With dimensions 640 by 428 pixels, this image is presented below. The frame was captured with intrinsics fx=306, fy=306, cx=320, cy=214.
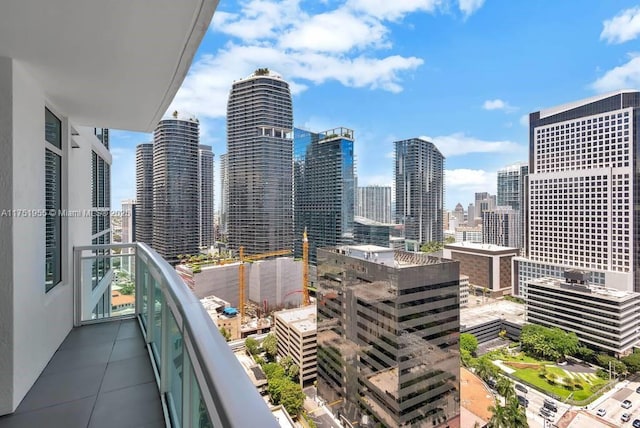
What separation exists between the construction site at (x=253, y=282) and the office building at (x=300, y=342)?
4370 millimetres

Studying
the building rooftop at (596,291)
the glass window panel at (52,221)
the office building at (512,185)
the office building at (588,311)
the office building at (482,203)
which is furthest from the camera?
the office building at (482,203)

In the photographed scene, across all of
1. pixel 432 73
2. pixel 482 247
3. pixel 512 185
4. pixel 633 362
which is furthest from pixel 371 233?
pixel 432 73

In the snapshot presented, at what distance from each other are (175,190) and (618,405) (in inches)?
1237

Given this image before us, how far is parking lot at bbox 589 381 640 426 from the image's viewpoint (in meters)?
14.6

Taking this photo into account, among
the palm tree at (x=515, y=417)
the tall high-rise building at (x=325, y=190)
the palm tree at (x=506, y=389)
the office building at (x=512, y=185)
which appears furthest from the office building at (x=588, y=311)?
the office building at (x=512, y=185)

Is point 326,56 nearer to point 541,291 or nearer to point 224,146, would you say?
point 224,146

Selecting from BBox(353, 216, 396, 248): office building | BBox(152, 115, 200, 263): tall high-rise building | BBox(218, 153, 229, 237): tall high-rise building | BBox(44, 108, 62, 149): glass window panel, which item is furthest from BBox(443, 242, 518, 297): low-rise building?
BBox(44, 108, 62, 149): glass window panel

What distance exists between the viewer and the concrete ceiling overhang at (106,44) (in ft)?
3.96

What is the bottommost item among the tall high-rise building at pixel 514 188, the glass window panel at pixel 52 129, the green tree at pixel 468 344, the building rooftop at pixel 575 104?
the green tree at pixel 468 344

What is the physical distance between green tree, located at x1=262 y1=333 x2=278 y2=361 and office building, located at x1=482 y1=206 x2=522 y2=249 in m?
32.3

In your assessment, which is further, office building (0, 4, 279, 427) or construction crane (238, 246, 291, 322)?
construction crane (238, 246, 291, 322)

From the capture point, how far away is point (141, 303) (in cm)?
264

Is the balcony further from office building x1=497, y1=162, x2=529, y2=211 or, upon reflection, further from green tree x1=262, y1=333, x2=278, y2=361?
office building x1=497, y1=162, x2=529, y2=211

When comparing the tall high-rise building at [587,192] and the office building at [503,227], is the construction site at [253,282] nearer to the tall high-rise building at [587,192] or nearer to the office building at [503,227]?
the tall high-rise building at [587,192]
